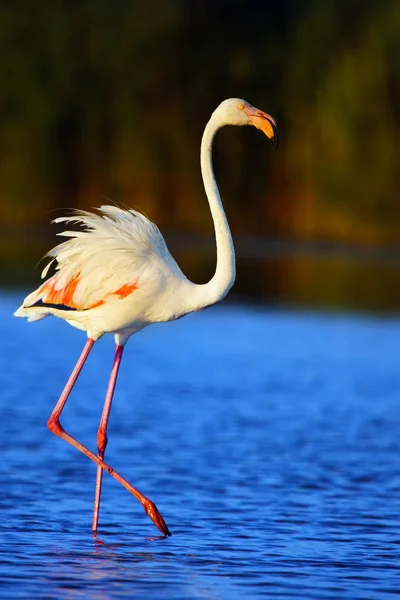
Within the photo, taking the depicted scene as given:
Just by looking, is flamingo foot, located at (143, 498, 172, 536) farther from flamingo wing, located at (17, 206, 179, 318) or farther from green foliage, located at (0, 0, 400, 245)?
green foliage, located at (0, 0, 400, 245)

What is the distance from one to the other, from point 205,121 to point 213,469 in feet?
67.7

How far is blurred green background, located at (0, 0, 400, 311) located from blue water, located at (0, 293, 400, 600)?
32.6ft

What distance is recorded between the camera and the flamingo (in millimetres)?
7570

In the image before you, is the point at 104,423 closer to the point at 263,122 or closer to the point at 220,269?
the point at 220,269

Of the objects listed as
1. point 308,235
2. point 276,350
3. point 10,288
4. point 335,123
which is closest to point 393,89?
point 335,123

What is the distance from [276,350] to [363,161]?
40.9 ft

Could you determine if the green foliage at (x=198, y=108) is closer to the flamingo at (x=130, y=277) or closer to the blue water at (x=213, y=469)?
the blue water at (x=213, y=469)

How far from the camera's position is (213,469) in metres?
9.41

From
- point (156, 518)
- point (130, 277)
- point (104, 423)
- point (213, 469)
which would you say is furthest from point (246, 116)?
point (213, 469)

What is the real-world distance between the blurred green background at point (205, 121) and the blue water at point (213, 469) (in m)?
9.93

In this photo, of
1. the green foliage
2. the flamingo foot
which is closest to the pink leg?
the flamingo foot

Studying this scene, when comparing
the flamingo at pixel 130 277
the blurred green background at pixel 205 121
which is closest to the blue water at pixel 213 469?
the flamingo at pixel 130 277

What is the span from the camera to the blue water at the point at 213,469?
668 cm

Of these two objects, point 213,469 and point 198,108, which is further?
point 198,108
